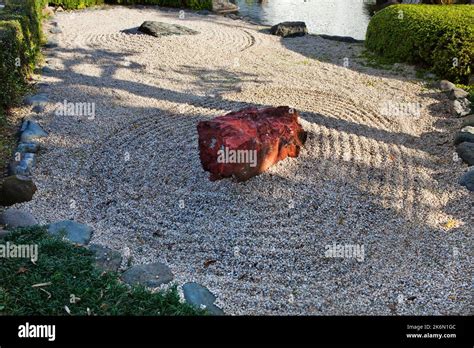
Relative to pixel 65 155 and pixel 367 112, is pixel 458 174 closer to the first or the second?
pixel 367 112

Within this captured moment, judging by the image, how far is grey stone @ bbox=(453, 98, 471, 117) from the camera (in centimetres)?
891

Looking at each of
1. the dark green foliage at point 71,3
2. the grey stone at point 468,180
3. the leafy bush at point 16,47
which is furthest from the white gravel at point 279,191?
the dark green foliage at point 71,3

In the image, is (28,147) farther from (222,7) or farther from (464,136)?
(222,7)

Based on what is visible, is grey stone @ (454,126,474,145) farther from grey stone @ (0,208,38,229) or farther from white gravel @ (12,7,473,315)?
grey stone @ (0,208,38,229)

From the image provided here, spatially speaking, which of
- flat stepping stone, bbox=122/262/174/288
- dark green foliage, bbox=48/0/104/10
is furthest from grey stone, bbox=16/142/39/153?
dark green foliage, bbox=48/0/104/10

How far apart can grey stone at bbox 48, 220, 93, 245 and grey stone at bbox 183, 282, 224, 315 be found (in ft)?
4.43

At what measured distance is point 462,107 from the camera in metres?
9.06

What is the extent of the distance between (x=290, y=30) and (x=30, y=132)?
8518 millimetres

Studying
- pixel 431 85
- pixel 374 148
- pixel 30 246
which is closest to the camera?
pixel 30 246

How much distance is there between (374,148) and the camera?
770 centimetres

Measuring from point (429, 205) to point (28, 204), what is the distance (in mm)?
4811

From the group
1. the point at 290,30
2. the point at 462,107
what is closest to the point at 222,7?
the point at 290,30

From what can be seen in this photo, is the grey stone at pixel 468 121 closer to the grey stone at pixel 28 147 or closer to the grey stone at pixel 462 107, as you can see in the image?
the grey stone at pixel 462 107

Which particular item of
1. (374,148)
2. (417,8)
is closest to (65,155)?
(374,148)
